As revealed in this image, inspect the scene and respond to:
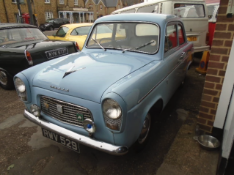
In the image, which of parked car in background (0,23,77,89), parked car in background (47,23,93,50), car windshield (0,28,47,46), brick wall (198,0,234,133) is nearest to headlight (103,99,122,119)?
brick wall (198,0,234,133)

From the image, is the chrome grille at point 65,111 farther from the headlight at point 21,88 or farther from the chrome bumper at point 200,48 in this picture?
the chrome bumper at point 200,48

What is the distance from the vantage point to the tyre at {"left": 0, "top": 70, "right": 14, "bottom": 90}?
4.30 metres

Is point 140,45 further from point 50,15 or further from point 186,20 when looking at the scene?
point 50,15

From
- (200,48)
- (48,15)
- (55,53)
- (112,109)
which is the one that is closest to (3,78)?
(55,53)

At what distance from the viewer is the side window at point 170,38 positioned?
8.77 feet

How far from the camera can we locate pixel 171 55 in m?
2.78

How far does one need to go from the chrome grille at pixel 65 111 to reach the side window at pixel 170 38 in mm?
1532

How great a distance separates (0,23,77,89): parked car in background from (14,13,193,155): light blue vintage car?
65.1 inches

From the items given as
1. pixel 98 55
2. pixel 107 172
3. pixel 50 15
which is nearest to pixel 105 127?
pixel 107 172

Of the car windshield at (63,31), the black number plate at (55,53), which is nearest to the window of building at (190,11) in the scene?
the black number plate at (55,53)

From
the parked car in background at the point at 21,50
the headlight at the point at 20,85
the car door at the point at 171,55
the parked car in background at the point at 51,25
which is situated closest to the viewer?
the headlight at the point at 20,85

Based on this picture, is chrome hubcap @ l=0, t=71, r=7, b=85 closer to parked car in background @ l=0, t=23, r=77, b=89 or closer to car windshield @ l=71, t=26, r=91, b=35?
parked car in background @ l=0, t=23, r=77, b=89

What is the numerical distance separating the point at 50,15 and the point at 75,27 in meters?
27.8

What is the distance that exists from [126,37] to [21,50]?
8.23ft
